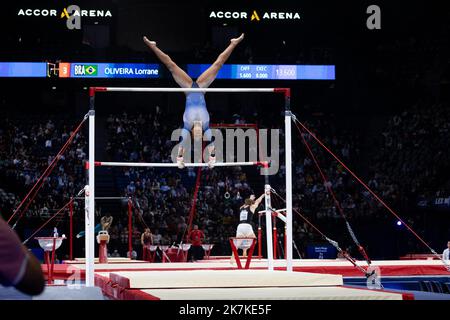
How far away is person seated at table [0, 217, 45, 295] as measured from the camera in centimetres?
227

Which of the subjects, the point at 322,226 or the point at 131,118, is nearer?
the point at 322,226

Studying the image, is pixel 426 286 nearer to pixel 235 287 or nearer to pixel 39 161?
pixel 235 287

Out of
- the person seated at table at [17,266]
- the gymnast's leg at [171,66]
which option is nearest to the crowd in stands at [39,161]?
the gymnast's leg at [171,66]

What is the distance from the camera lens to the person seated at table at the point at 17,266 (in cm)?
227

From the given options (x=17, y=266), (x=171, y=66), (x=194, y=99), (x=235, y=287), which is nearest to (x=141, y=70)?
(x=194, y=99)

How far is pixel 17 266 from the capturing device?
2.30 meters

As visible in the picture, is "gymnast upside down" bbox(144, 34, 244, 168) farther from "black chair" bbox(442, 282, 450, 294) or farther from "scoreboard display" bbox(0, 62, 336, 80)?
"scoreboard display" bbox(0, 62, 336, 80)

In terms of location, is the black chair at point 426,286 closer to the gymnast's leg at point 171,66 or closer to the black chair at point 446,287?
the black chair at point 446,287

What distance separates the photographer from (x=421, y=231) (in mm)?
19781

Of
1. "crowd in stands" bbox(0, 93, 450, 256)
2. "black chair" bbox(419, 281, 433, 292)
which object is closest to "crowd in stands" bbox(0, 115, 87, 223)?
"crowd in stands" bbox(0, 93, 450, 256)

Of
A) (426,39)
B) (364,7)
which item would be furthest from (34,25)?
(426,39)

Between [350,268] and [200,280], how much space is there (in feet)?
15.7
